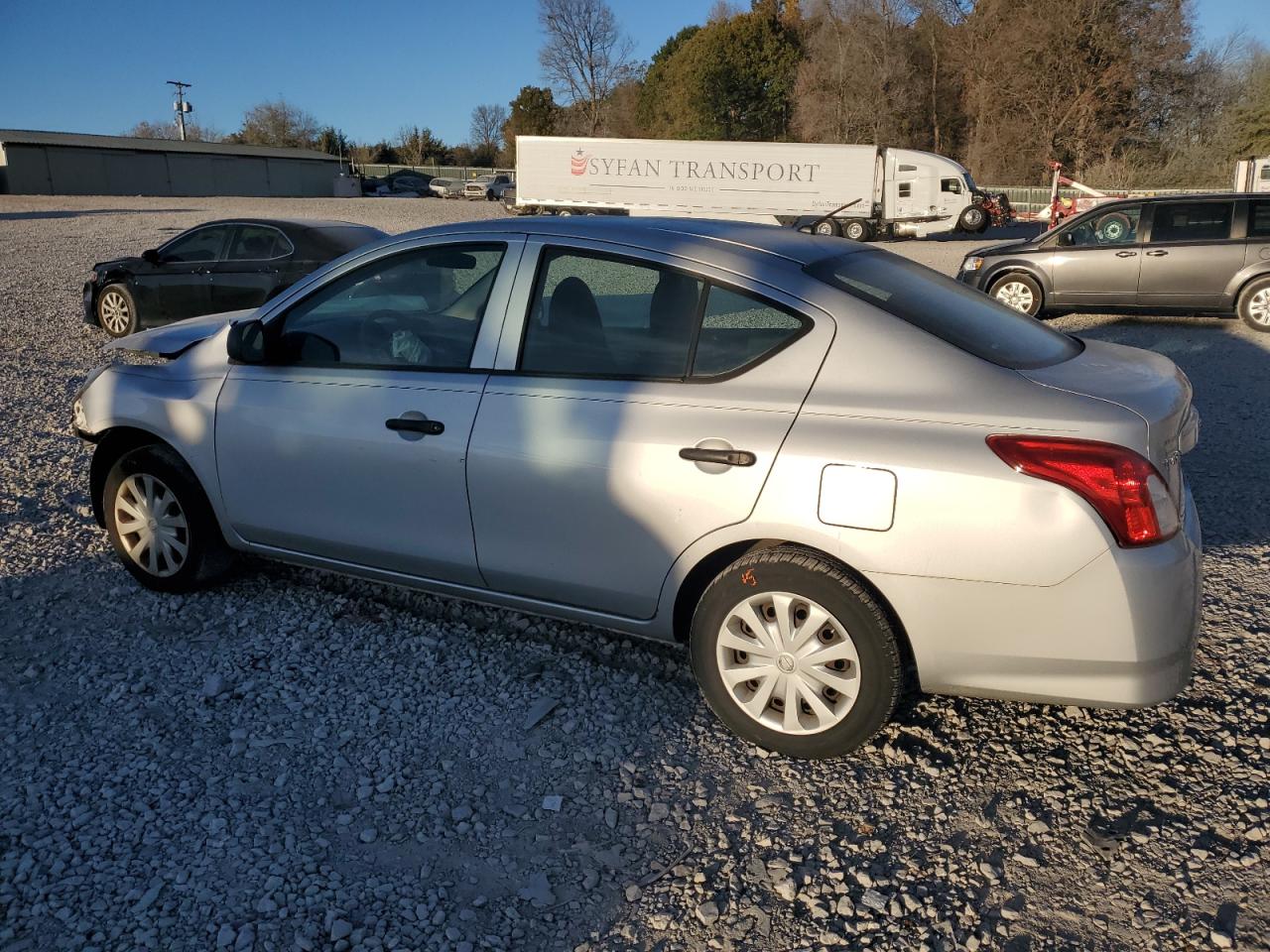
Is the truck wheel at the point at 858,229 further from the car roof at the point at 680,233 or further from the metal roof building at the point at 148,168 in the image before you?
the metal roof building at the point at 148,168

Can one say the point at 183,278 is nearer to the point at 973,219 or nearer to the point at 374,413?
the point at 374,413

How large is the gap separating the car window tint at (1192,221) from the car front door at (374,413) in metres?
11.4

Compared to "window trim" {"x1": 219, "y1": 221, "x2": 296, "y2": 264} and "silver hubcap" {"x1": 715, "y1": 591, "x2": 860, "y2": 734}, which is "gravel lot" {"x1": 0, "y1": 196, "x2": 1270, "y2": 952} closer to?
"silver hubcap" {"x1": 715, "y1": 591, "x2": 860, "y2": 734}

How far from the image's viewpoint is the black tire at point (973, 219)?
3366 centimetres

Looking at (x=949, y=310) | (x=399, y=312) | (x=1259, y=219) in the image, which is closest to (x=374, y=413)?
(x=399, y=312)

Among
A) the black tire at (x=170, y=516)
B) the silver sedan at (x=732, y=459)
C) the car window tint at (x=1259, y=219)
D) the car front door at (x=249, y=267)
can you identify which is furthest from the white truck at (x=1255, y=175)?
the black tire at (x=170, y=516)

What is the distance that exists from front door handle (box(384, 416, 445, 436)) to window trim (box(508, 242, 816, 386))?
285 mm

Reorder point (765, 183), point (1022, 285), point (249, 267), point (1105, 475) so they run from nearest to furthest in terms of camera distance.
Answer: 1. point (1105, 475)
2. point (249, 267)
3. point (1022, 285)
4. point (765, 183)

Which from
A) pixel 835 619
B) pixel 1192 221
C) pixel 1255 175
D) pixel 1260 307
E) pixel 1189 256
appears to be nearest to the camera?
pixel 835 619

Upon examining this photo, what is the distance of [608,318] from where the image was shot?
371 centimetres

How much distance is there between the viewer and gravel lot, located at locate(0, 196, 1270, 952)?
264 cm

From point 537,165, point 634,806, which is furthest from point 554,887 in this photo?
point 537,165

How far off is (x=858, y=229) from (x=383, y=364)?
32.3 m

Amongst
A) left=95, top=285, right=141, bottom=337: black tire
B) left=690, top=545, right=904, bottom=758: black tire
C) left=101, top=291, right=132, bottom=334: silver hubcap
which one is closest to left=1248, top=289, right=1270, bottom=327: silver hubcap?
left=690, top=545, right=904, bottom=758: black tire
